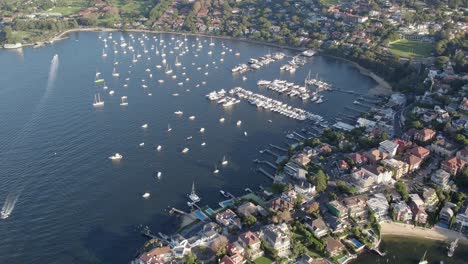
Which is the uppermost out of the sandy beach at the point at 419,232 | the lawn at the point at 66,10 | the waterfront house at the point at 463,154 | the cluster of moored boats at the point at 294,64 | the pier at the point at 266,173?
the lawn at the point at 66,10

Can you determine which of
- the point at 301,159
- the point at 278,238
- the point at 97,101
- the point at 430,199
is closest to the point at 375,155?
the point at 430,199

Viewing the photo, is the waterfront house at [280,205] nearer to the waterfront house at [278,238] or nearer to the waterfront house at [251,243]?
the waterfront house at [278,238]

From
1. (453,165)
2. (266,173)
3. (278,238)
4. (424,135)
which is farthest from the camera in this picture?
(424,135)

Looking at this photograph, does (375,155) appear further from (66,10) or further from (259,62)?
(66,10)

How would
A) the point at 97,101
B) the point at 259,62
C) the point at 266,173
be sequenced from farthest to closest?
the point at 259,62, the point at 97,101, the point at 266,173

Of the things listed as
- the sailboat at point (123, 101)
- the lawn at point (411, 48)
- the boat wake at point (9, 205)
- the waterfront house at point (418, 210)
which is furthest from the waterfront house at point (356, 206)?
the lawn at point (411, 48)
